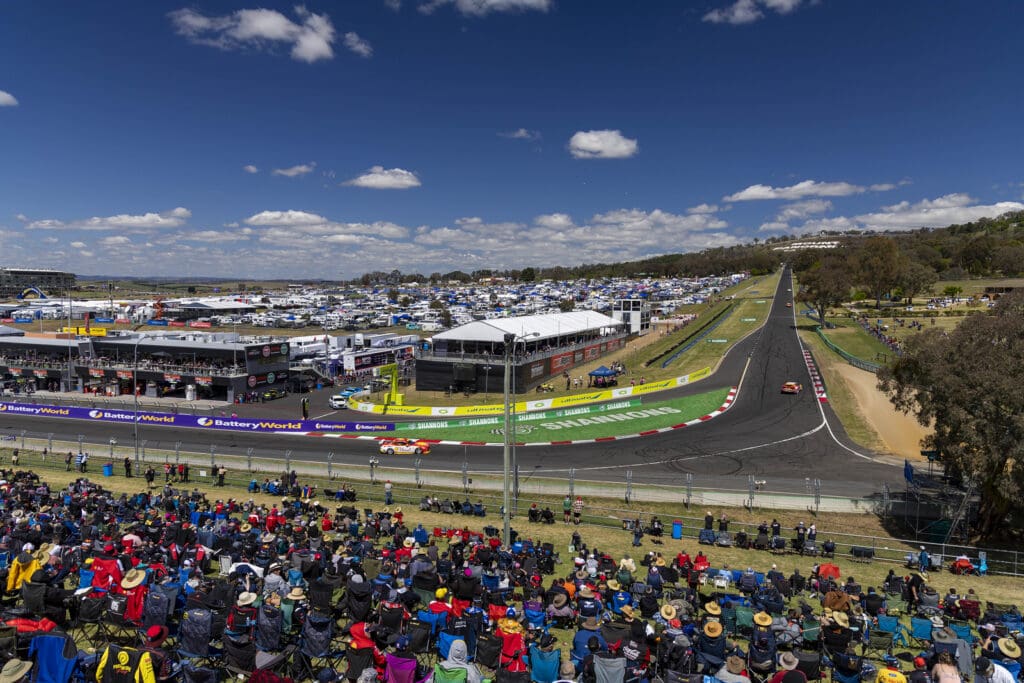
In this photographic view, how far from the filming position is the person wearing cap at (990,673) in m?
9.43

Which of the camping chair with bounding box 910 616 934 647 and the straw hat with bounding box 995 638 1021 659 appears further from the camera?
the camping chair with bounding box 910 616 934 647

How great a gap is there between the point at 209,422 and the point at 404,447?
60.1ft

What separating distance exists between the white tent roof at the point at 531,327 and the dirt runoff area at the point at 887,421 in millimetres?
27580

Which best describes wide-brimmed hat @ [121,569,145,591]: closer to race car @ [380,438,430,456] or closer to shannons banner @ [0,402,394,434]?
race car @ [380,438,430,456]

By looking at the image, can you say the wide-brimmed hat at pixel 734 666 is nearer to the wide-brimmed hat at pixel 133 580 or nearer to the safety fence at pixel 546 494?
the wide-brimmed hat at pixel 133 580

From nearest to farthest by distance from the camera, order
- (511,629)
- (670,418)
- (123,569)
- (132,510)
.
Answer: (511,629) < (123,569) < (132,510) < (670,418)

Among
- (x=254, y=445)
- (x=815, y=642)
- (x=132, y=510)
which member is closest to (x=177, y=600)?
(x=132, y=510)

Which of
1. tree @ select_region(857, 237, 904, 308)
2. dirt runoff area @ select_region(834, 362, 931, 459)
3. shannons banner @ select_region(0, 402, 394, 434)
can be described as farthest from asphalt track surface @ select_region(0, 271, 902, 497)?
tree @ select_region(857, 237, 904, 308)

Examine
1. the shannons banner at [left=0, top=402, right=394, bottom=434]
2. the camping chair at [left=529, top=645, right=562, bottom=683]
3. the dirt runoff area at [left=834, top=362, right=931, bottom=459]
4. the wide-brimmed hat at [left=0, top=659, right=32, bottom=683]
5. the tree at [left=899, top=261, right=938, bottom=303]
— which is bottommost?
the shannons banner at [left=0, top=402, right=394, bottom=434]

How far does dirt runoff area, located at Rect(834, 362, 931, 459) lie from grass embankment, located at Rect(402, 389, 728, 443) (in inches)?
435

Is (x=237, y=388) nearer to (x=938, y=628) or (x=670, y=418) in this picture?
(x=670, y=418)

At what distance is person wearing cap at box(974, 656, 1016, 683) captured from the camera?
30.9 ft

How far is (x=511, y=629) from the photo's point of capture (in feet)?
34.9

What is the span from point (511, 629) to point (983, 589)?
15184 millimetres
